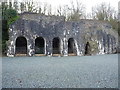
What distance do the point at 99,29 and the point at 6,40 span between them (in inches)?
455

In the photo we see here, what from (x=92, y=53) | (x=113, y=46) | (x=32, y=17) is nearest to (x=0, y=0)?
(x=32, y=17)

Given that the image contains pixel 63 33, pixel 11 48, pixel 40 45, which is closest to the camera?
pixel 11 48

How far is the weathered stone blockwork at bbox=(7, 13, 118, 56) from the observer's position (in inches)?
795

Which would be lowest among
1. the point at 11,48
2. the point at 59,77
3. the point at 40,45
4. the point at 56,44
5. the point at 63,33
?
the point at 59,77

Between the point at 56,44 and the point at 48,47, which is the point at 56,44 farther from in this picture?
the point at 48,47

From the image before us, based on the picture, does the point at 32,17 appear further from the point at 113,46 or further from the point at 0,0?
the point at 113,46

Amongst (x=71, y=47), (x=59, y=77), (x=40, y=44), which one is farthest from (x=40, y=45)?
(x=59, y=77)

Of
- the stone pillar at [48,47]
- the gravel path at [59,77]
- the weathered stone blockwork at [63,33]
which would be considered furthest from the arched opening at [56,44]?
the gravel path at [59,77]

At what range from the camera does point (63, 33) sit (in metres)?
22.0

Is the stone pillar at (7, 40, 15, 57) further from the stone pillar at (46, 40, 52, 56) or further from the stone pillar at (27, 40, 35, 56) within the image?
the stone pillar at (46, 40, 52, 56)

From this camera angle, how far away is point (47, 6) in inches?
1467

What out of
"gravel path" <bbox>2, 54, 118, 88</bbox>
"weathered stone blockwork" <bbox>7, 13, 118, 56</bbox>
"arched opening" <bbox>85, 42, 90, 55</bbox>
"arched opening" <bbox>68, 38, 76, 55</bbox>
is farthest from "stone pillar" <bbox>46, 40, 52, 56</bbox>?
"gravel path" <bbox>2, 54, 118, 88</bbox>

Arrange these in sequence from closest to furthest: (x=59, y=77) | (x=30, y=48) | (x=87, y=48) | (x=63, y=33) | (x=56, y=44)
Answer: (x=59, y=77)
(x=30, y=48)
(x=63, y=33)
(x=56, y=44)
(x=87, y=48)

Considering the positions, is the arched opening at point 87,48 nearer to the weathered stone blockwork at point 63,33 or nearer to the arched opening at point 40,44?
the weathered stone blockwork at point 63,33
